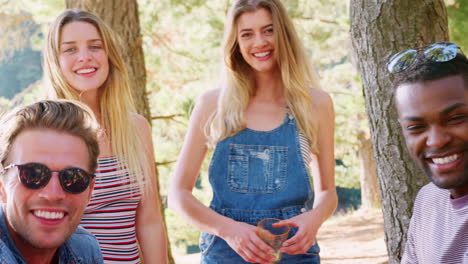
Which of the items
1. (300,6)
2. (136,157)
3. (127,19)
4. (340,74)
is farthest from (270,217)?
(340,74)

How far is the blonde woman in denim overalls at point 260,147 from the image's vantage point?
2.65 m

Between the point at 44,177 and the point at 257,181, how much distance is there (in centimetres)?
115

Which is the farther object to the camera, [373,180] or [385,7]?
[373,180]

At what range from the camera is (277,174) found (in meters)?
2.73

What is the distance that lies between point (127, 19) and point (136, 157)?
3.04 m

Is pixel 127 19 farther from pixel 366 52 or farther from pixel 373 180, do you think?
pixel 373 180

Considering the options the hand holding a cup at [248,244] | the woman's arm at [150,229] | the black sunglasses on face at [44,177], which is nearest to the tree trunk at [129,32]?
the woman's arm at [150,229]

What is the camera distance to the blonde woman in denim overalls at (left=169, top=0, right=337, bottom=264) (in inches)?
104

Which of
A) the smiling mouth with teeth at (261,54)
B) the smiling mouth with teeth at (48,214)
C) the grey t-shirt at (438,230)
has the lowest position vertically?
the grey t-shirt at (438,230)

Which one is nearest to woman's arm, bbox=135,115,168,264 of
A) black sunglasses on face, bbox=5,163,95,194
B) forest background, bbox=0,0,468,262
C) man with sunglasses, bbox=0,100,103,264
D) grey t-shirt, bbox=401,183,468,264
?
man with sunglasses, bbox=0,100,103,264

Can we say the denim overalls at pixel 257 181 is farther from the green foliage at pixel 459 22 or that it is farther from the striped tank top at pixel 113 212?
the green foliage at pixel 459 22

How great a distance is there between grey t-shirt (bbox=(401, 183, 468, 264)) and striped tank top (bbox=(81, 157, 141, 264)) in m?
1.28

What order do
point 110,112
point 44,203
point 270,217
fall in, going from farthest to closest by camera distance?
point 110,112, point 270,217, point 44,203

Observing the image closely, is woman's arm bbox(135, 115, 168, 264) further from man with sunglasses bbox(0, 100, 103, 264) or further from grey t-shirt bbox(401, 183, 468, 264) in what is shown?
grey t-shirt bbox(401, 183, 468, 264)
